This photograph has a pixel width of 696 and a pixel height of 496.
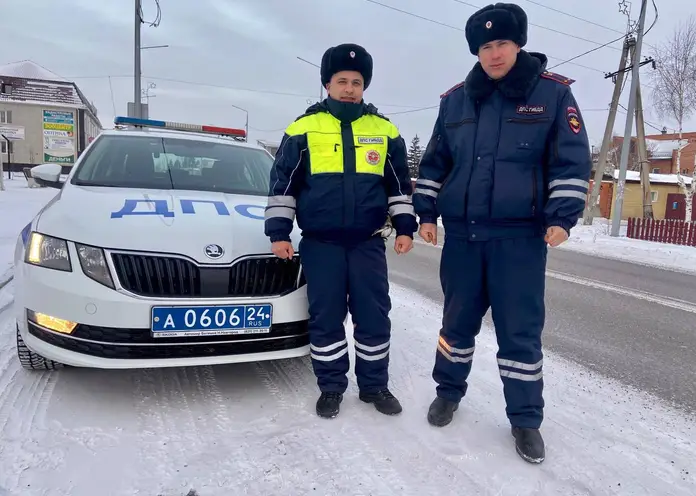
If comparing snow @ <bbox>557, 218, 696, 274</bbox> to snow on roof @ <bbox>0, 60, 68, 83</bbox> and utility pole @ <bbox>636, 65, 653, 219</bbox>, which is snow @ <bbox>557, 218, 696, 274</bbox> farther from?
snow on roof @ <bbox>0, 60, 68, 83</bbox>

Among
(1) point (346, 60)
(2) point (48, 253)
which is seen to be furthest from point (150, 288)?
(1) point (346, 60)

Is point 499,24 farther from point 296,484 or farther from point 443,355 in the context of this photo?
point 296,484

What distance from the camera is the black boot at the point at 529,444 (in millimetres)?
2123

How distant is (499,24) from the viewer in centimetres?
216

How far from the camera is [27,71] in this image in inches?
1993

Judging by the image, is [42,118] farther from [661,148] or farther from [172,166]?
[661,148]

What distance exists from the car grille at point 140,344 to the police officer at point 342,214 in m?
0.39

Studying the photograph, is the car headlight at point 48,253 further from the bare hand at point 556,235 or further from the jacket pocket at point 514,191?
the bare hand at point 556,235

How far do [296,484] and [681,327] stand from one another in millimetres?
4269

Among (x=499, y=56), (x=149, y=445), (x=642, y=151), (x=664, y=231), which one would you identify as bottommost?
(x=149, y=445)

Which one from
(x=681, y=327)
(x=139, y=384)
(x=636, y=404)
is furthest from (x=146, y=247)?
(x=681, y=327)

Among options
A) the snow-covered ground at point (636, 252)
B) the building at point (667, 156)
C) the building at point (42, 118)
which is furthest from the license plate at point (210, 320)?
the building at point (667, 156)

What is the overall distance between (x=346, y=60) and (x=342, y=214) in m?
0.78

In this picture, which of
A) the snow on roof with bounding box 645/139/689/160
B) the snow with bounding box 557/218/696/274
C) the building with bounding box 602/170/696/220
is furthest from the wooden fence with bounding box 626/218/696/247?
the snow on roof with bounding box 645/139/689/160
